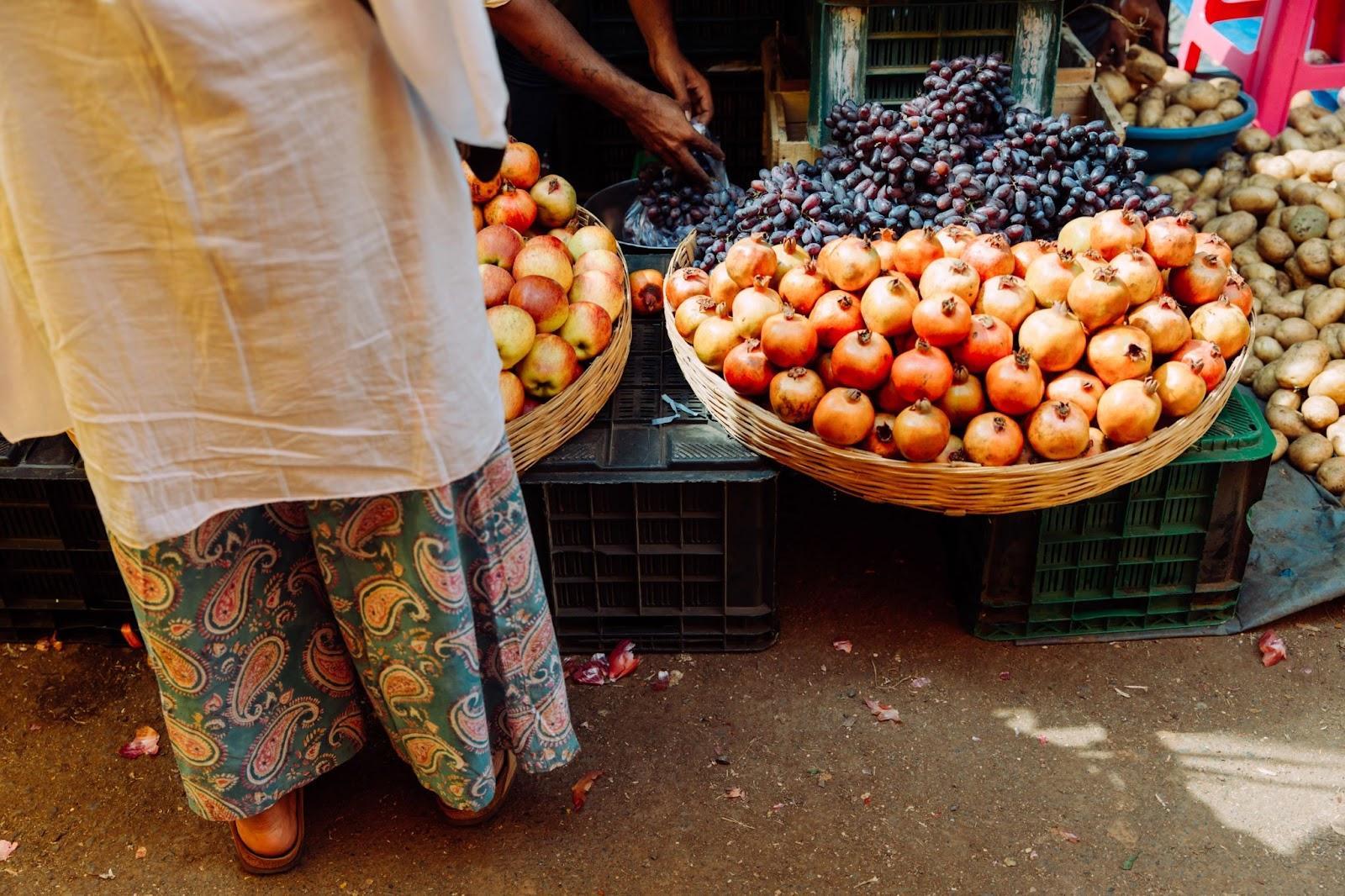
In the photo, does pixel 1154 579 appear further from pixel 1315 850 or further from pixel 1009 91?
pixel 1009 91

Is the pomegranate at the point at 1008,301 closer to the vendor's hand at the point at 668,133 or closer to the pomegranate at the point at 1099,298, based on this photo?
the pomegranate at the point at 1099,298

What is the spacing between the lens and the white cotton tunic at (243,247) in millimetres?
1333

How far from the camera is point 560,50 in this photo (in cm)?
312

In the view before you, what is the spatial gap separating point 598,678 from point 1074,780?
108 cm

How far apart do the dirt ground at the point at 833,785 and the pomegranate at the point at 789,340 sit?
750mm

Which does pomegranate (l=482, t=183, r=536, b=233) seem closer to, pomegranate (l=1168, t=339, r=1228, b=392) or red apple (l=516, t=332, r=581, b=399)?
red apple (l=516, t=332, r=581, b=399)

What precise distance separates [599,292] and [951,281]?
0.84m

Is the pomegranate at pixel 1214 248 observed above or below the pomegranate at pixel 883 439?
above

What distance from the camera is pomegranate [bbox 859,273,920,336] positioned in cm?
239

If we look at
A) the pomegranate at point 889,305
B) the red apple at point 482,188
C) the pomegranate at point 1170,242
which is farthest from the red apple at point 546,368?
the pomegranate at point 1170,242

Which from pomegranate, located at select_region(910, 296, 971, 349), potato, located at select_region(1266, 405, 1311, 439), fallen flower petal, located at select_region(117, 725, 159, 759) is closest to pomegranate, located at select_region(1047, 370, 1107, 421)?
pomegranate, located at select_region(910, 296, 971, 349)

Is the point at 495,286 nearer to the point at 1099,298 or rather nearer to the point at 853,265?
the point at 853,265

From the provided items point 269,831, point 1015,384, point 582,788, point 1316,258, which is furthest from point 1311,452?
point 269,831

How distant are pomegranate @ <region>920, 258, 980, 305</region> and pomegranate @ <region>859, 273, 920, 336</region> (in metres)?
0.04
